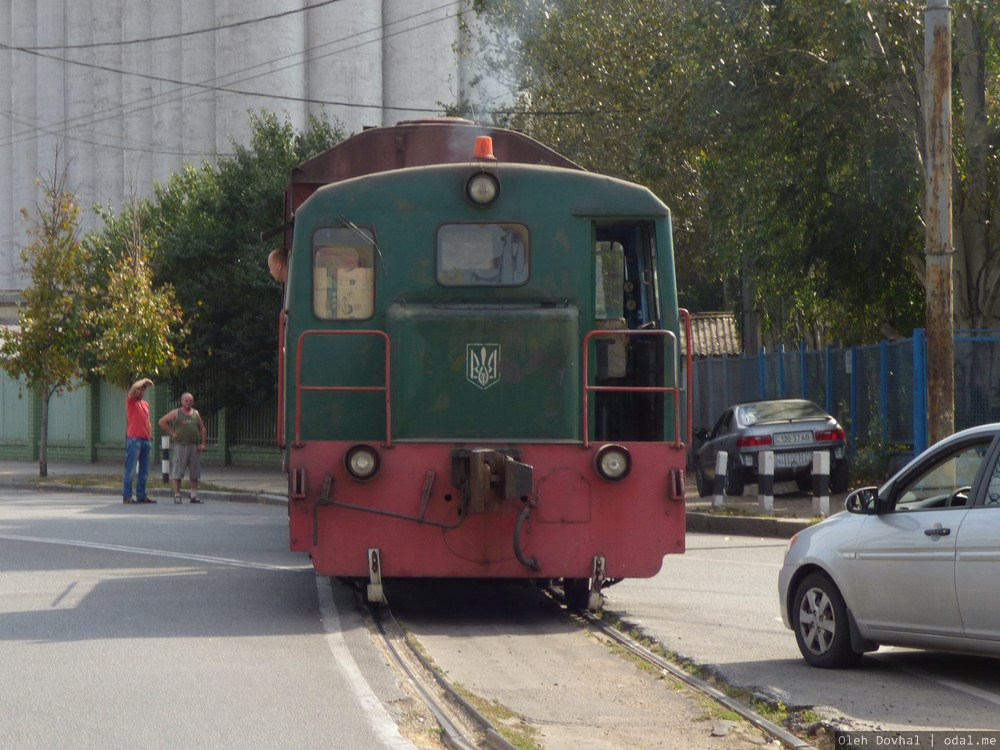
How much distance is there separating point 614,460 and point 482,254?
70.8 inches

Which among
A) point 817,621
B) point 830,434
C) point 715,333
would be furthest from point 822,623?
point 715,333

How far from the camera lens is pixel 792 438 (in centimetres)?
1981

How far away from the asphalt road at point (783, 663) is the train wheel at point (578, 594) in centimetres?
26

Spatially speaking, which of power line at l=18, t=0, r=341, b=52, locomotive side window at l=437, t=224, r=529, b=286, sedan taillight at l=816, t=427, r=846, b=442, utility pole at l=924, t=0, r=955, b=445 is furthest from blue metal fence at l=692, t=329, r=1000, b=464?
power line at l=18, t=0, r=341, b=52

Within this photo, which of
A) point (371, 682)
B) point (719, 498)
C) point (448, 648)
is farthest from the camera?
point (719, 498)

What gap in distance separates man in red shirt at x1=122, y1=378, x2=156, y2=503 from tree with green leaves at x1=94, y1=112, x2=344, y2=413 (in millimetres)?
7716

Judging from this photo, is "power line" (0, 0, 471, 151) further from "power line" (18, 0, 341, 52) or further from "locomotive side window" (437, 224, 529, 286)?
"locomotive side window" (437, 224, 529, 286)

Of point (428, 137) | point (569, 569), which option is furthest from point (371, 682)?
point (428, 137)

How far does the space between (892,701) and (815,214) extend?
15.9m

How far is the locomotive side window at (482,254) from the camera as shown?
1000 cm

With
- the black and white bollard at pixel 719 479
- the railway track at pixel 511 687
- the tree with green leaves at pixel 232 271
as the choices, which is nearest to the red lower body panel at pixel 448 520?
the railway track at pixel 511 687

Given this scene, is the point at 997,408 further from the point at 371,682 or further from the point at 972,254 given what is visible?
the point at 371,682

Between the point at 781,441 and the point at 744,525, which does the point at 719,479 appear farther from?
the point at 744,525

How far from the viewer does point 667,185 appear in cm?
3002
